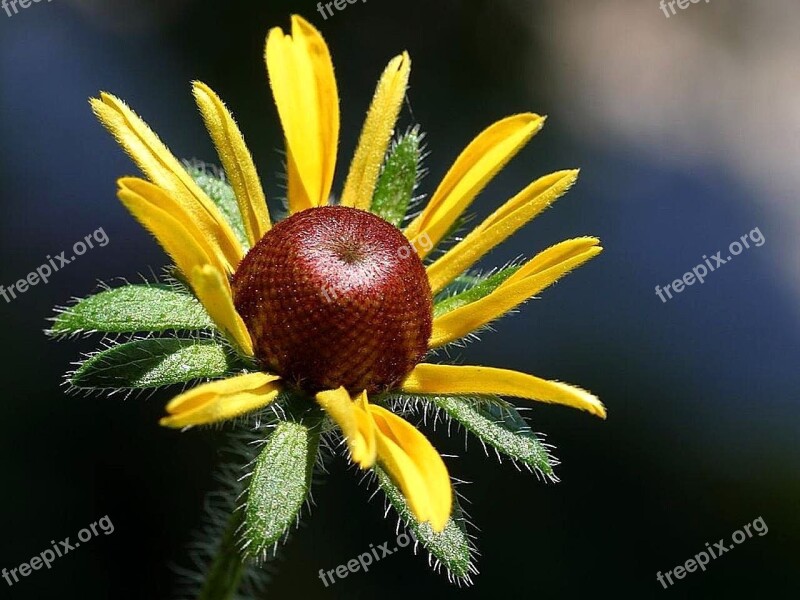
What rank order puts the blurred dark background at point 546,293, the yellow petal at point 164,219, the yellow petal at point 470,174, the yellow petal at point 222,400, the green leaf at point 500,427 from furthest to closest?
the blurred dark background at point 546,293 → the yellow petal at point 470,174 → the green leaf at point 500,427 → the yellow petal at point 164,219 → the yellow petal at point 222,400

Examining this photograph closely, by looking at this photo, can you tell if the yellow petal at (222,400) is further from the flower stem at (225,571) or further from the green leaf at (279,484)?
the flower stem at (225,571)

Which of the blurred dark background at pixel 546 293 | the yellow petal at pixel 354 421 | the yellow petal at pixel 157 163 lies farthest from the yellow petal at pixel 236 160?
the blurred dark background at pixel 546 293

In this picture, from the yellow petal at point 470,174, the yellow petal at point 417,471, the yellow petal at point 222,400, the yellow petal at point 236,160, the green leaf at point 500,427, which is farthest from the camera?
the yellow petal at point 470,174

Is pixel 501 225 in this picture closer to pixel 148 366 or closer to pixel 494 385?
pixel 494 385

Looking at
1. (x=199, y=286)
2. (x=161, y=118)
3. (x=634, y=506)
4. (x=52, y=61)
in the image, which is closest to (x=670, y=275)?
(x=634, y=506)

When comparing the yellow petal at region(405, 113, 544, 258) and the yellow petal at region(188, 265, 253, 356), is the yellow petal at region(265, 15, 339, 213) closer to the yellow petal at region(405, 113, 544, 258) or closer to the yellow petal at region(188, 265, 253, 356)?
the yellow petal at region(405, 113, 544, 258)

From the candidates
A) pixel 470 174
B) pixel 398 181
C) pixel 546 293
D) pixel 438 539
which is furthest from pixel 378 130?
pixel 546 293

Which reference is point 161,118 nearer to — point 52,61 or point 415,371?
point 52,61
